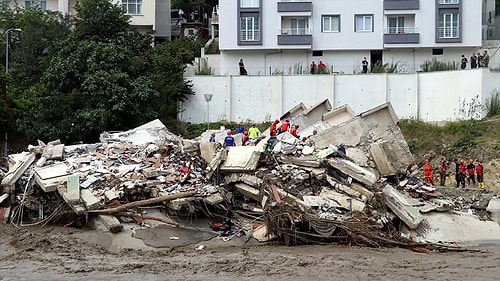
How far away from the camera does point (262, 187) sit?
19750 millimetres

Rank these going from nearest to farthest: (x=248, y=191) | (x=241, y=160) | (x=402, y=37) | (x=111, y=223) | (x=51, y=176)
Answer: (x=111, y=223)
(x=248, y=191)
(x=241, y=160)
(x=51, y=176)
(x=402, y=37)

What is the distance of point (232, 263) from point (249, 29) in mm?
29951

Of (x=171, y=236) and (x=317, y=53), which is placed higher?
(x=317, y=53)

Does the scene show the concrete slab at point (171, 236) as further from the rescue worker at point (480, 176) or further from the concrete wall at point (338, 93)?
the concrete wall at point (338, 93)

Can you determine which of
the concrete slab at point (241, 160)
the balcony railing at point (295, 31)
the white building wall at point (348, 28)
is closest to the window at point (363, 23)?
the white building wall at point (348, 28)

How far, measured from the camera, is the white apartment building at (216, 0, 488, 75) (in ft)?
144

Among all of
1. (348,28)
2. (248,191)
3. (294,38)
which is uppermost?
(348,28)

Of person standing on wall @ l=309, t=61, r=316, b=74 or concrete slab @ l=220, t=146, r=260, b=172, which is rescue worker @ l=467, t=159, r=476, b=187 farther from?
person standing on wall @ l=309, t=61, r=316, b=74

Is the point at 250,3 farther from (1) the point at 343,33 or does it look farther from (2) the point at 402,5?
(2) the point at 402,5

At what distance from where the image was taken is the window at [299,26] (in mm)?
44938

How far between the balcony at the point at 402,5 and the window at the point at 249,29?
8.30 m

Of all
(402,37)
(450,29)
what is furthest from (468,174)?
(450,29)

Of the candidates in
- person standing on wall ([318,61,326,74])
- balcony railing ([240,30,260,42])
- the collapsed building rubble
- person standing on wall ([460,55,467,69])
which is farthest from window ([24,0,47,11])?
the collapsed building rubble

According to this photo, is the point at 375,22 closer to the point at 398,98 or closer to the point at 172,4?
the point at 398,98
